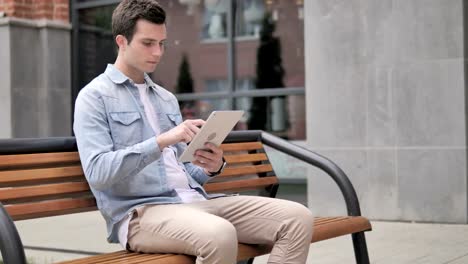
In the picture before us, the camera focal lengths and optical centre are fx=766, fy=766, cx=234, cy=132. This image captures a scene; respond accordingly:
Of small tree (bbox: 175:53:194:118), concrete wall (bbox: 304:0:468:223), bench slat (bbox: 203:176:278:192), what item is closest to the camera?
bench slat (bbox: 203:176:278:192)

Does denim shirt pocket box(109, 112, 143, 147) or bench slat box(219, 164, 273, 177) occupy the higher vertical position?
denim shirt pocket box(109, 112, 143, 147)

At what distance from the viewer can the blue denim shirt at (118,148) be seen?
2980mm

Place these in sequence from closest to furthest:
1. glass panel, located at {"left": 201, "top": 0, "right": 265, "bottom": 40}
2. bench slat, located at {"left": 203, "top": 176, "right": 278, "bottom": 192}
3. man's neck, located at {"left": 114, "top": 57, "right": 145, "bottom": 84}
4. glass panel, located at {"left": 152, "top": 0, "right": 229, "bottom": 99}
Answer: man's neck, located at {"left": 114, "top": 57, "right": 145, "bottom": 84} < bench slat, located at {"left": 203, "top": 176, "right": 278, "bottom": 192} < glass panel, located at {"left": 201, "top": 0, "right": 265, "bottom": 40} < glass panel, located at {"left": 152, "top": 0, "right": 229, "bottom": 99}

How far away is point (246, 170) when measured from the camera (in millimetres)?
4355

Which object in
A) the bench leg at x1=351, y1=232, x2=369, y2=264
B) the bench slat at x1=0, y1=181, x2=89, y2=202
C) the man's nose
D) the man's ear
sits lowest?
the bench leg at x1=351, y1=232, x2=369, y2=264

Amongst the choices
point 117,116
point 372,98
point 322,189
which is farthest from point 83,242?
point 117,116

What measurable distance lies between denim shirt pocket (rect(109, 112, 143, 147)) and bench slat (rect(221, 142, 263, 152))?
957mm

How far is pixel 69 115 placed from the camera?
11.0 meters

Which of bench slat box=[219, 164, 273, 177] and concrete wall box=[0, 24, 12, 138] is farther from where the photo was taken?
concrete wall box=[0, 24, 12, 138]

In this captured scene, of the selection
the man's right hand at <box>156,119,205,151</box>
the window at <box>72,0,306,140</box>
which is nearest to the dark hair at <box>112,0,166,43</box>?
the man's right hand at <box>156,119,205,151</box>

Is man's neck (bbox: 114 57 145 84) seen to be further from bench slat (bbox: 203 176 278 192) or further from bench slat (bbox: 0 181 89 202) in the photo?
bench slat (bbox: 203 176 278 192)

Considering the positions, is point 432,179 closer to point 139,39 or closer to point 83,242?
point 83,242

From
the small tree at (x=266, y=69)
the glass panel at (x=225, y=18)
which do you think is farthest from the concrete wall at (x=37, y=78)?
the small tree at (x=266, y=69)

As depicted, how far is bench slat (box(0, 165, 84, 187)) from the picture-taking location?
123 inches
